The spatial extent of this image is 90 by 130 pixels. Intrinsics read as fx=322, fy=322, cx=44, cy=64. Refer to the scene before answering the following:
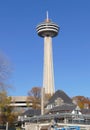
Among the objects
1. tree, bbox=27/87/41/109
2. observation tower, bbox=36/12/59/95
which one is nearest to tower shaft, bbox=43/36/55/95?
observation tower, bbox=36/12/59/95

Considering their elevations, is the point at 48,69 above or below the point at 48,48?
below

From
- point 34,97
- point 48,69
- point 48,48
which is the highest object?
point 48,48

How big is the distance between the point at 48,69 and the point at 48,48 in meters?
11.3

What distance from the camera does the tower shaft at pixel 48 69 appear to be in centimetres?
14925

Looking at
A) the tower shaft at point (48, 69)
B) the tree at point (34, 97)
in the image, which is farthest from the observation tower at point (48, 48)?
the tree at point (34, 97)

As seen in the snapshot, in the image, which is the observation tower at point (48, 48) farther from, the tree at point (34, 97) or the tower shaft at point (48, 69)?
the tree at point (34, 97)

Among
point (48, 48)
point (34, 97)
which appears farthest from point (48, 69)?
point (34, 97)

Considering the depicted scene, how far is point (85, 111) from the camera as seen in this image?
3172 inches

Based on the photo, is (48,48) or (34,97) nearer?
(34,97)

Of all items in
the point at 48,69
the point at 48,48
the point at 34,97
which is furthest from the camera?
the point at 48,48

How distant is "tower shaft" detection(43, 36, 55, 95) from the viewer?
5876 inches

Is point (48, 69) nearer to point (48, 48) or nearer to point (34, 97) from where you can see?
point (48, 48)

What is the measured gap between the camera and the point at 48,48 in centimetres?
15788

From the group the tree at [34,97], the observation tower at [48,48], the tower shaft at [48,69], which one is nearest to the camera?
the tree at [34,97]
